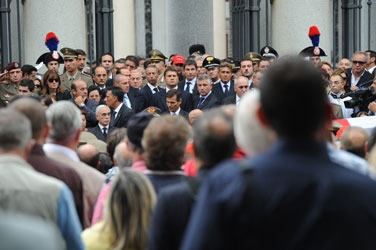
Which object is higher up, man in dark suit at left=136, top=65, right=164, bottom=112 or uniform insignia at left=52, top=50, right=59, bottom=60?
uniform insignia at left=52, top=50, right=59, bottom=60

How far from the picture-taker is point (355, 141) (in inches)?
229

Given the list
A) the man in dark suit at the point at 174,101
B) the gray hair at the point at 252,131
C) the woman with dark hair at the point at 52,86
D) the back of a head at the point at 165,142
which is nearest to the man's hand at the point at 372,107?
the man in dark suit at the point at 174,101

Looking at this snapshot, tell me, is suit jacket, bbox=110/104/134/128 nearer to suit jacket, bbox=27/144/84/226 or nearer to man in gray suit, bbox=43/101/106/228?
man in gray suit, bbox=43/101/106/228

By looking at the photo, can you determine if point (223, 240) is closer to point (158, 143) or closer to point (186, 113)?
point (158, 143)

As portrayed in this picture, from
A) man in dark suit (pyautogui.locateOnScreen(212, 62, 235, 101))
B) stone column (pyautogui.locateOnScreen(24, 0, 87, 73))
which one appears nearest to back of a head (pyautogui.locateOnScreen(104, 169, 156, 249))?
man in dark suit (pyautogui.locateOnScreen(212, 62, 235, 101))

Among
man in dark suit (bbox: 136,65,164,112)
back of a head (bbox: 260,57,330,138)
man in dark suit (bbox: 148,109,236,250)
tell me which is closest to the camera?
back of a head (bbox: 260,57,330,138)

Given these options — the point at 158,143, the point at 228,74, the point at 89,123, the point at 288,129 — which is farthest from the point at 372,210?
the point at 228,74

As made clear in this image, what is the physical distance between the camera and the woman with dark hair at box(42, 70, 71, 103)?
11.3 meters

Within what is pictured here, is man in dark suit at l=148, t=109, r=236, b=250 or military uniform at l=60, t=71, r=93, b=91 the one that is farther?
military uniform at l=60, t=71, r=93, b=91

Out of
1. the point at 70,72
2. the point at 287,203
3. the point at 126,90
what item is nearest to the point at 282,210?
the point at 287,203

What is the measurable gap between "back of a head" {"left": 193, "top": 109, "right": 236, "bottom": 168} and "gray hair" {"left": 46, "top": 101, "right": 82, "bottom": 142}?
5.19ft

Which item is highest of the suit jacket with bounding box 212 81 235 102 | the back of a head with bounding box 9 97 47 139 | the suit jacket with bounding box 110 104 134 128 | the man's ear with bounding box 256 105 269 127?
the man's ear with bounding box 256 105 269 127

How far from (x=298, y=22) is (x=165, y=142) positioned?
A: 41.3ft

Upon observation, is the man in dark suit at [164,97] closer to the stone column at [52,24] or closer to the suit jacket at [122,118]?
the suit jacket at [122,118]
